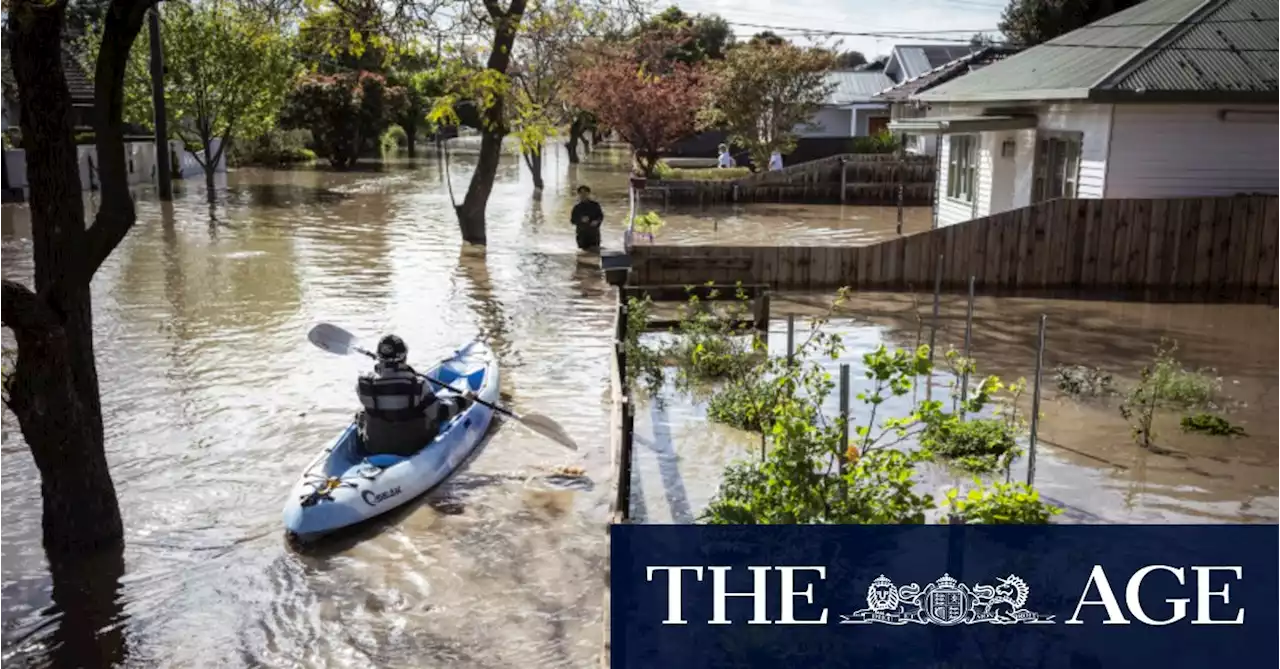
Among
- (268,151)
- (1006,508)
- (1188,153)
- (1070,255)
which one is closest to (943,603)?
(1006,508)

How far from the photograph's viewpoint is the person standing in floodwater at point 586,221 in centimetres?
2509

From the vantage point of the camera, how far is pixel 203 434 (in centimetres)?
1223

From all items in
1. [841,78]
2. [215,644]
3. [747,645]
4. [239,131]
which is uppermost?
[841,78]

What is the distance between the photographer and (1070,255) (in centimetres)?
1980

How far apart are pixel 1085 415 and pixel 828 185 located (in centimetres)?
2781

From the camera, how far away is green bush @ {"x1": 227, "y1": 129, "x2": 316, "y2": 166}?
52.5 m

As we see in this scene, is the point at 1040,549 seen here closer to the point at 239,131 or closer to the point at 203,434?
the point at 203,434

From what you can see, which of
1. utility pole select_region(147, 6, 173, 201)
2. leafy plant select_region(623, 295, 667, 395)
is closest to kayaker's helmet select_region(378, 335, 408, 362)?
leafy plant select_region(623, 295, 667, 395)

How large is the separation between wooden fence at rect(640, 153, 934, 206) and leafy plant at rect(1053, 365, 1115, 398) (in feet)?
76.3

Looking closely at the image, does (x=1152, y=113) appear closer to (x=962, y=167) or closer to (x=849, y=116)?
(x=962, y=167)

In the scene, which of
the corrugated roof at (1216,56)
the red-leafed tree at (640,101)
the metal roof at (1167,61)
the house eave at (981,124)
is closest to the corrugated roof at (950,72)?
the red-leafed tree at (640,101)

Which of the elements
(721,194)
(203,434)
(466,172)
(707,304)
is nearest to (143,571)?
(203,434)

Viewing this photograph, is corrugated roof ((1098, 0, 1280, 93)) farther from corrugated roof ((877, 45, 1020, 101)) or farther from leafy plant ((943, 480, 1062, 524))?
corrugated roof ((877, 45, 1020, 101))

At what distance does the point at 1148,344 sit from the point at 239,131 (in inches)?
1338
